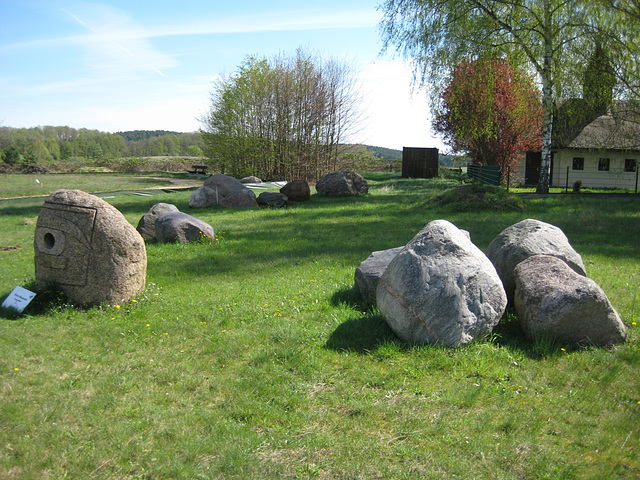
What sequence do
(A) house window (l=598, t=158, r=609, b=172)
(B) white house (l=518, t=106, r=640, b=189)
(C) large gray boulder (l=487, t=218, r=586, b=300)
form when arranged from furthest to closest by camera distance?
1. (A) house window (l=598, t=158, r=609, b=172)
2. (B) white house (l=518, t=106, r=640, b=189)
3. (C) large gray boulder (l=487, t=218, r=586, b=300)

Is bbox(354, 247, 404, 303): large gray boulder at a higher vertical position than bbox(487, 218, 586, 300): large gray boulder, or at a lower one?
lower

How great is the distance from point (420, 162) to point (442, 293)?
33.7 meters

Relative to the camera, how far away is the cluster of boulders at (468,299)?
487 centimetres

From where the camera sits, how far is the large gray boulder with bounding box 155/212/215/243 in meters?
10.7

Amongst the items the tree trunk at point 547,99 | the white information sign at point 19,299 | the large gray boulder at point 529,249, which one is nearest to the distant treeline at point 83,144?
the tree trunk at point 547,99

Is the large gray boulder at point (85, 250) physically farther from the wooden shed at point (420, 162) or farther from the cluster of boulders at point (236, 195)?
the wooden shed at point (420, 162)

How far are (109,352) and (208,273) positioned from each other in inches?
129

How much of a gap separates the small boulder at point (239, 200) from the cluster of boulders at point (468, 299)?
12.5 m

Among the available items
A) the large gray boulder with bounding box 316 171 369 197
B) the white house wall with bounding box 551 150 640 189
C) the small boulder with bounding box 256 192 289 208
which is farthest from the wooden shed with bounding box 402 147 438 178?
the small boulder with bounding box 256 192 289 208

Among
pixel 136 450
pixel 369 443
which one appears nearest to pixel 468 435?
pixel 369 443

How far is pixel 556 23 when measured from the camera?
18.2m

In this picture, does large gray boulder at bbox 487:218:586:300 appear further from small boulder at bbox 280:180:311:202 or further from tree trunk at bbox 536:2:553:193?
tree trunk at bbox 536:2:553:193

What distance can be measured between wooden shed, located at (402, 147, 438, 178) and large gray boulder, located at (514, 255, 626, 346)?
32.8 m

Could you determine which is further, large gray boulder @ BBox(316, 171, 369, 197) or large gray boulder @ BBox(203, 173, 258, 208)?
large gray boulder @ BBox(316, 171, 369, 197)
